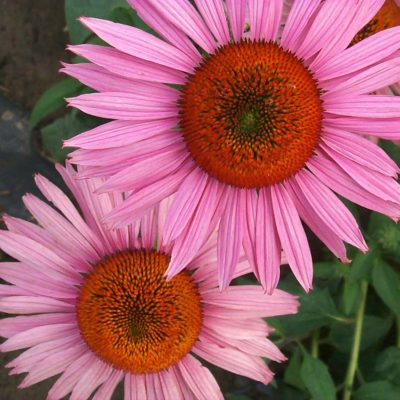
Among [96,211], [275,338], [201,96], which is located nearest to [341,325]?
[275,338]

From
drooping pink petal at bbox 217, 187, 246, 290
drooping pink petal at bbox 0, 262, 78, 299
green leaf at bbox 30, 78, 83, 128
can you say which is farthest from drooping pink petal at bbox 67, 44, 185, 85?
drooping pink petal at bbox 0, 262, 78, 299

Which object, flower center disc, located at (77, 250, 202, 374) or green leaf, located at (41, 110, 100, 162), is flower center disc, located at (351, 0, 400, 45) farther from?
green leaf, located at (41, 110, 100, 162)

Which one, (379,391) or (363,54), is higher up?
(363,54)

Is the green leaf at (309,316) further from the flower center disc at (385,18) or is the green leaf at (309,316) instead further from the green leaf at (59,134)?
the green leaf at (59,134)

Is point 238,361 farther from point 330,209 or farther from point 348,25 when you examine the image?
point 348,25

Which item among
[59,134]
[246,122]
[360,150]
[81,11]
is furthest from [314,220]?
[59,134]

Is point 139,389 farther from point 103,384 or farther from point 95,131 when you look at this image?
point 95,131
